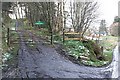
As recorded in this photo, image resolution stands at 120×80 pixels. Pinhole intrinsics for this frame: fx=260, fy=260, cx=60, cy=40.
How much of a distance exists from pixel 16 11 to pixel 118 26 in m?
1.37

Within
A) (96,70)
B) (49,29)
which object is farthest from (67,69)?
(49,29)

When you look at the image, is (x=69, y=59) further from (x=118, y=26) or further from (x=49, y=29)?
(x=118, y=26)

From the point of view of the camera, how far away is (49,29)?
11.2ft

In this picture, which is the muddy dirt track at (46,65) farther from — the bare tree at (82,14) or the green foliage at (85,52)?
the bare tree at (82,14)

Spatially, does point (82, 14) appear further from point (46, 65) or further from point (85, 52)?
point (46, 65)

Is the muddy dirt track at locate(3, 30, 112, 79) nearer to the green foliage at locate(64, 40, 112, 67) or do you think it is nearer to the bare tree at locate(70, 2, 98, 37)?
the green foliage at locate(64, 40, 112, 67)

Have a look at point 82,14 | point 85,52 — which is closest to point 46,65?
point 85,52

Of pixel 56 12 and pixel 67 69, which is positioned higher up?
pixel 56 12

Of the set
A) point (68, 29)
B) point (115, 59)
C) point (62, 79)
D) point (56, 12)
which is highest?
point (56, 12)

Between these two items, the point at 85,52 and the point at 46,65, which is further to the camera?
the point at 85,52

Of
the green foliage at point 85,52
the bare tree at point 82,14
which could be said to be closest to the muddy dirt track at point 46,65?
the green foliage at point 85,52

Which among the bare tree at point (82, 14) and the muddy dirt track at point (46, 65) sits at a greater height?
the bare tree at point (82, 14)

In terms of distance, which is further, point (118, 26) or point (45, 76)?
point (118, 26)

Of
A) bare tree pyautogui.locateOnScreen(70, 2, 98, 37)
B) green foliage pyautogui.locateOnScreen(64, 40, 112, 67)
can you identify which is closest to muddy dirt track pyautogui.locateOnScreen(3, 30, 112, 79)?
green foliage pyautogui.locateOnScreen(64, 40, 112, 67)
